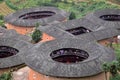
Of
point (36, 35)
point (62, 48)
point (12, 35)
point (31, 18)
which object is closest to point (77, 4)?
point (31, 18)

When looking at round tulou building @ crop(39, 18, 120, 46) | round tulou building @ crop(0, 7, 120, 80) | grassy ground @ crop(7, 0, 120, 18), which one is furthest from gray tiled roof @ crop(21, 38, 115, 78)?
grassy ground @ crop(7, 0, 120, 18)

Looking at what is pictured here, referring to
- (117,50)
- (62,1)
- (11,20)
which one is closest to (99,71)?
(117,50)

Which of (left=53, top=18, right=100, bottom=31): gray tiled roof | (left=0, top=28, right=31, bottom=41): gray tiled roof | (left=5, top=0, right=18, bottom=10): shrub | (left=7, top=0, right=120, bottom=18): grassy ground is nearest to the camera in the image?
(left=0, top=28, right=31, bottom=41): gray tiled roof

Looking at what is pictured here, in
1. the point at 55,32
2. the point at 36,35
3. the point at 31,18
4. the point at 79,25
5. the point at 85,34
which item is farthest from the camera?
the point at 31,18

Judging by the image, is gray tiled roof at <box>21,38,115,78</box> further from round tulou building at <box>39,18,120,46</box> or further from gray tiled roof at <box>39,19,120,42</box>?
gray tiled roof at <box>39,19,120,42</box>

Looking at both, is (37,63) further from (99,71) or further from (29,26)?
(29,26)

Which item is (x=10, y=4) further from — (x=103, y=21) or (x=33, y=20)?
(x=103, y=21)

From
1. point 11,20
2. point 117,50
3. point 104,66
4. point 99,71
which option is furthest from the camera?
point 11,20
